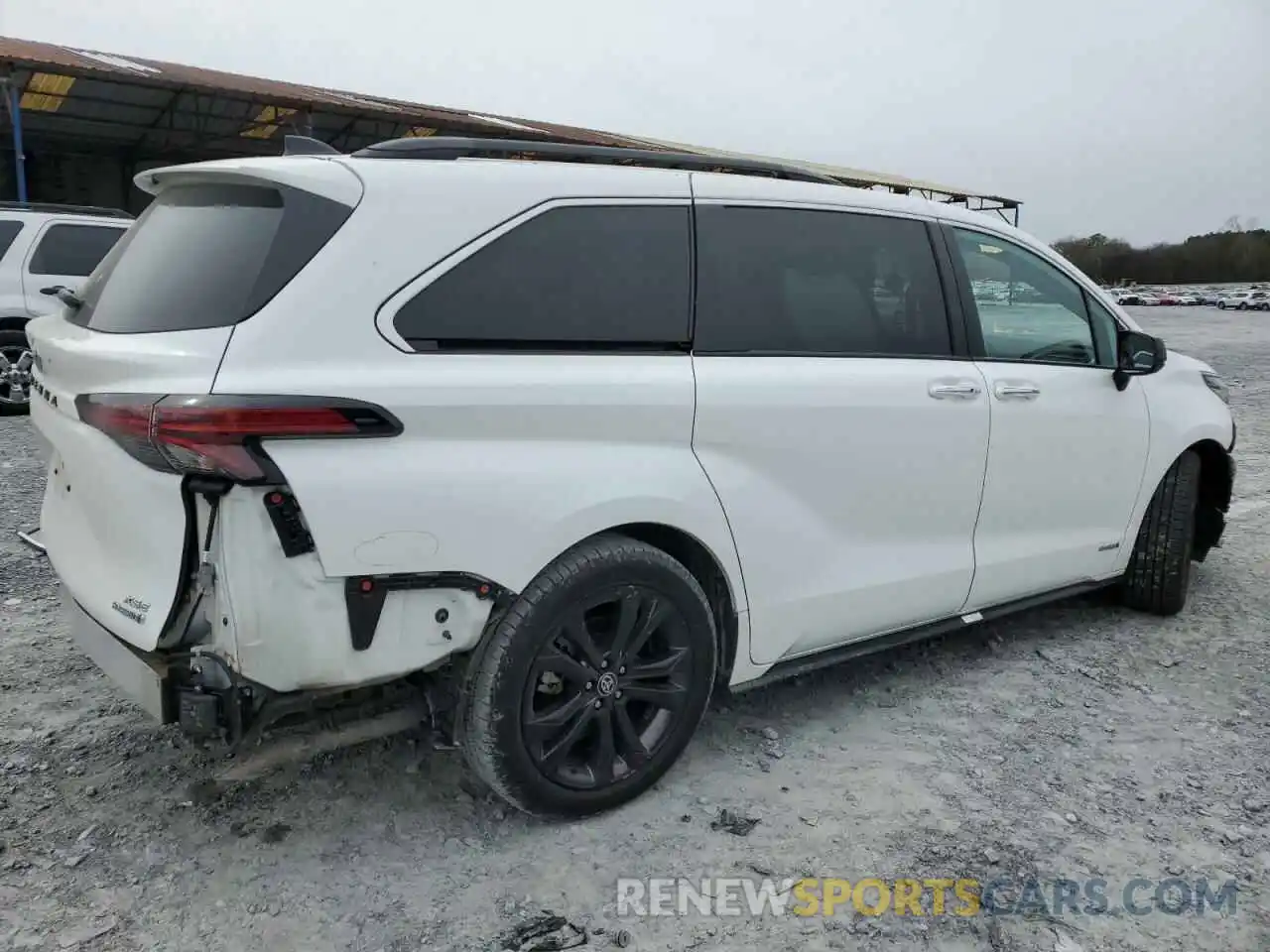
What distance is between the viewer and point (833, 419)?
306cm

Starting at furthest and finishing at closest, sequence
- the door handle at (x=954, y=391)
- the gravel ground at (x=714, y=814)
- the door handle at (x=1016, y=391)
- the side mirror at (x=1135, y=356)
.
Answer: the side mirror at (x=1135, y=356), the door handle at (x=1016, y=391), the door handle at (x=954, y=391), the gravel ground at (x=714, y=814)

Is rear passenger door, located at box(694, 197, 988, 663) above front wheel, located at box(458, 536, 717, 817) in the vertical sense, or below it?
above

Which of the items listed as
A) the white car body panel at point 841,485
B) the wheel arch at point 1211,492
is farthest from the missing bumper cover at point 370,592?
the wheel arch at point 1211,492

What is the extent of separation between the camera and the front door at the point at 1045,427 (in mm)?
3600

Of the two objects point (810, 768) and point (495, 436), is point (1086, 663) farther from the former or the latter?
point (495, 436)

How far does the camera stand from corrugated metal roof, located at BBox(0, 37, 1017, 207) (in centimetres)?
1633

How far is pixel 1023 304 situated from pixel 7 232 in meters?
8.90

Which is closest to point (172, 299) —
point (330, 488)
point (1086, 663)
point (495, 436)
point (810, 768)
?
point (330, 488)

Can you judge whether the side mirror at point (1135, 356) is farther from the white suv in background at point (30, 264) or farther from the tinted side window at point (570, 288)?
the white suv in background at point (30, 264)

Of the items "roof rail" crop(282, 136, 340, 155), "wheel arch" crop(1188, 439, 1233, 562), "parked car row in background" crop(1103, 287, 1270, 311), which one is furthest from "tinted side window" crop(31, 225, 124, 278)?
"parked car row in background" crop(1103, 287, 1270, 311)

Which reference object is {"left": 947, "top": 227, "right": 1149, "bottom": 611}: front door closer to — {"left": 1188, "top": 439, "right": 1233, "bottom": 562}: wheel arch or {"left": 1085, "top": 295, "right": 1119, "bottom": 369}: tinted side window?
{"left": 1085, "top": 295, "right": 1119, "bottom": 369}: tinted side window

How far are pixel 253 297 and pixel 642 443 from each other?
1023 millimetres

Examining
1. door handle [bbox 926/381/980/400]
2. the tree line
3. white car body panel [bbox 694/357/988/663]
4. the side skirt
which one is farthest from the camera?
Answer: the tree line

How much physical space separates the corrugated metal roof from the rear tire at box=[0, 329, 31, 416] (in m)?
7.76
